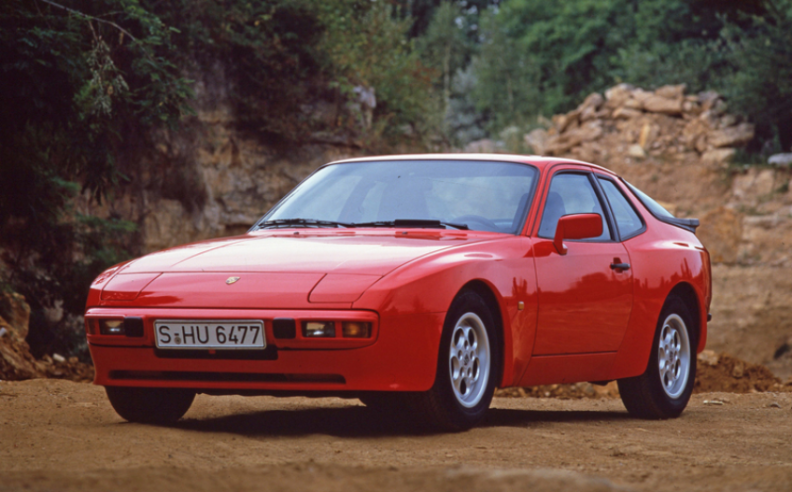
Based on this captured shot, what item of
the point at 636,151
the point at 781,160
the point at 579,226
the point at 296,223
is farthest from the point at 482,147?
the point at 579,226

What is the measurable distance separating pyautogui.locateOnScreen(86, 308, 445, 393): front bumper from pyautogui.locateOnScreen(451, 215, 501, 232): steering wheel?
3.56 ft

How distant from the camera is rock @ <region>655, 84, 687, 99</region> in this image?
2619 cm

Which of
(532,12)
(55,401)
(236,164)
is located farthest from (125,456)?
(532,12)

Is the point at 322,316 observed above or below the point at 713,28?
below

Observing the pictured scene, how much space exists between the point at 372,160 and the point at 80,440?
2660 mm

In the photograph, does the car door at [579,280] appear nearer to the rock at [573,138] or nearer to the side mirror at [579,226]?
the side mirror at [579,226]

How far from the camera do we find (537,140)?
28.6 metres

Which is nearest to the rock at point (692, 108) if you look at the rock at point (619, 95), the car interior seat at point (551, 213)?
the rock at point (619, 95)

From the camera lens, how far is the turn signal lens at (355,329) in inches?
177

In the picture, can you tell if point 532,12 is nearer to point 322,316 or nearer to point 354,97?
point 354,97

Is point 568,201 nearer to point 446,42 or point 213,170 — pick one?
point 213,170

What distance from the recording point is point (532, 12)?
45.5m

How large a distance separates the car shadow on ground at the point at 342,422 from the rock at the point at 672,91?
20673 millimetres

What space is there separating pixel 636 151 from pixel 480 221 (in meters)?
21.1
